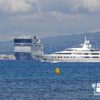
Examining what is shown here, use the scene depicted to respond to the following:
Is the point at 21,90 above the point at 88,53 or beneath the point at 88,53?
beneath

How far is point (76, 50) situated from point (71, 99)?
452ft

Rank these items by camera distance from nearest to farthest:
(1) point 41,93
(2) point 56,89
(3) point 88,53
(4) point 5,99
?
(4) point 5,99 < (1) point 41,93 < (2) point 56,89 < (3) point 88,53

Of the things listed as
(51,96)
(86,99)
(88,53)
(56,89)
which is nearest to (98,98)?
(86,99)

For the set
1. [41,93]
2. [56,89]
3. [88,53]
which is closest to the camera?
[41,93]

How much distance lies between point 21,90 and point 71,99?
430 inches

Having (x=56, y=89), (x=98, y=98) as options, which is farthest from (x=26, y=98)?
(x=56, y=89)

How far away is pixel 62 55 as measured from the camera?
627 ft

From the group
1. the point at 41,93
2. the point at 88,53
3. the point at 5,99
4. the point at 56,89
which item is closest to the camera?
the point at 5,99

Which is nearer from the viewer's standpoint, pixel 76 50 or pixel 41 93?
pixel 41 93

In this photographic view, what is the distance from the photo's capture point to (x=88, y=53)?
613ft

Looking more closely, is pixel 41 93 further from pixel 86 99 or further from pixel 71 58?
pixel 71 58

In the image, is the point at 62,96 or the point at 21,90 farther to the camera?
the point at 21,90

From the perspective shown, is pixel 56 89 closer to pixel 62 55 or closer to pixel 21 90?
pixel 21 90

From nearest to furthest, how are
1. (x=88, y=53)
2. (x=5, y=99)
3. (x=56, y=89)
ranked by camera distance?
1. (x=5, y=99)
2. (x=56, y=89)
3. (x=88, y=53)
